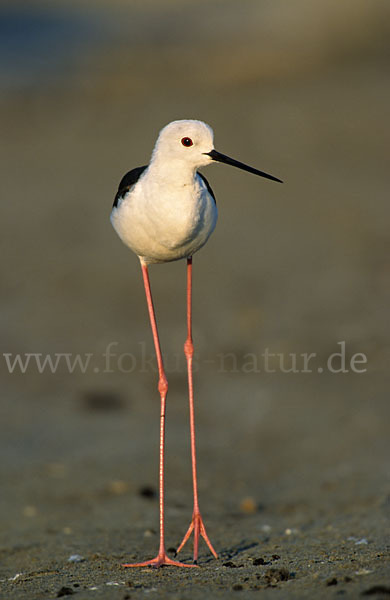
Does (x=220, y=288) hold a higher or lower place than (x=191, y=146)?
higher

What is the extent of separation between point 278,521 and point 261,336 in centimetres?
333

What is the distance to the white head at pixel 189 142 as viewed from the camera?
436 centimetres

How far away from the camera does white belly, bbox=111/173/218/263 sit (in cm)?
437

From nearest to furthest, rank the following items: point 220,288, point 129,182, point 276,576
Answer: point 276,576 → point 129,182 → point 220,288

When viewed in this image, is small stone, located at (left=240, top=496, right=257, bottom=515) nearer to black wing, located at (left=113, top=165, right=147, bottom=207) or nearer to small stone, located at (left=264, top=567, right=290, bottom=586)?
small stone, located at (left=264, top=567, right=290, bottom=586)

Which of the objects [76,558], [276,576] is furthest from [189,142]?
[76,558]

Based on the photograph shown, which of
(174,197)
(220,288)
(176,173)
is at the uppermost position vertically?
(220,288)

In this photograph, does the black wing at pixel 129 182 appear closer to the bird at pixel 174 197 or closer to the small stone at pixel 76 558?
the bird at pixel 174 197

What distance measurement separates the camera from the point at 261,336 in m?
9.02

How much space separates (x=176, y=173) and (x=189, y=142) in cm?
18

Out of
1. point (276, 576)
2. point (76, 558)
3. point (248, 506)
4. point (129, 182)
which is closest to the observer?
point (276, 576)

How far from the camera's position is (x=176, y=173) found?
4.38 meters

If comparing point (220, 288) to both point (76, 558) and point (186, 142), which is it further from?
point (186, 142)

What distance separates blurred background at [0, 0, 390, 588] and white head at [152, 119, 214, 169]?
3.11 metres
